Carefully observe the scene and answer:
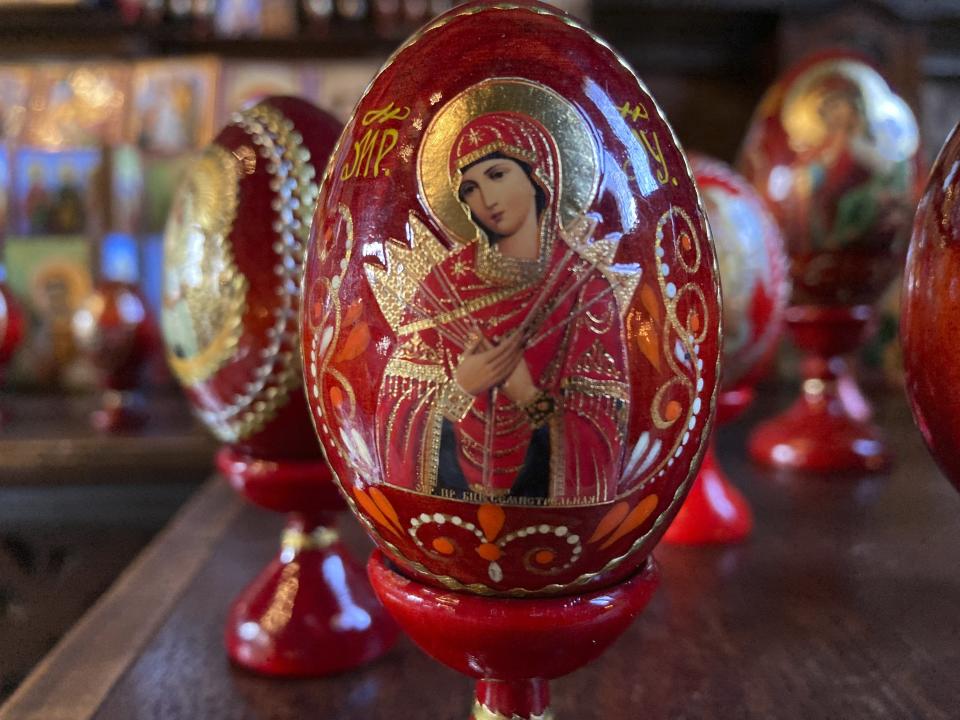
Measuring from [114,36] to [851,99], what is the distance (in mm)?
1256

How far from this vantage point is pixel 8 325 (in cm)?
119

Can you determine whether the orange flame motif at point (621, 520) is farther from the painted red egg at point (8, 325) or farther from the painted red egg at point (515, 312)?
the painted red egg at point (8, 325)

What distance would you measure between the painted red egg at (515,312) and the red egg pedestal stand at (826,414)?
61 cm

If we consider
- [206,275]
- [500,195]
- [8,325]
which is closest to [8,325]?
[8,325]

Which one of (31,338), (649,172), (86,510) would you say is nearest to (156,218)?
(31,338)

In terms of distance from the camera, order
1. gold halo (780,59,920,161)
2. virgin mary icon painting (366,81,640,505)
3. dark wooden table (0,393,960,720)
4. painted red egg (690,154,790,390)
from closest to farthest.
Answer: virgin mary icon painting (366,81,640,505)
dark wooden table (0,393,960,720)
painted red egg (690,154,790,390)
gold halo (780,59,920,161)

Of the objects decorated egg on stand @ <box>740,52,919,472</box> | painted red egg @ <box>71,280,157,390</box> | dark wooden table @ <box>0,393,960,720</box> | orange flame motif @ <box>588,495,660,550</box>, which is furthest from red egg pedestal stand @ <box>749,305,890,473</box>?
painted red egg @ <box>71,280,157,390</box>

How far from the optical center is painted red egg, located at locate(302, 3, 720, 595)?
0.34 meters

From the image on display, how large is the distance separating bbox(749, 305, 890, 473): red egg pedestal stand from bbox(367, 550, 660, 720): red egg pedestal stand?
24.1 inches

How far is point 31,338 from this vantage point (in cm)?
151

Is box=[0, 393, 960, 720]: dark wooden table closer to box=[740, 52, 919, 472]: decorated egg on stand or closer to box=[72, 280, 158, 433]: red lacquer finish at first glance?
box=[740, 52, 919, 472]: decorated egg on stand

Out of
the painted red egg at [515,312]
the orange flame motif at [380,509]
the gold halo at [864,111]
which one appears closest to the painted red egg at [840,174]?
the gold halo at [864,111]

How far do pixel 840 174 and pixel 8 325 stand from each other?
1064 millimetres

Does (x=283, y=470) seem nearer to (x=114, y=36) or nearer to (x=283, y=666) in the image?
(x=283, y=666)
